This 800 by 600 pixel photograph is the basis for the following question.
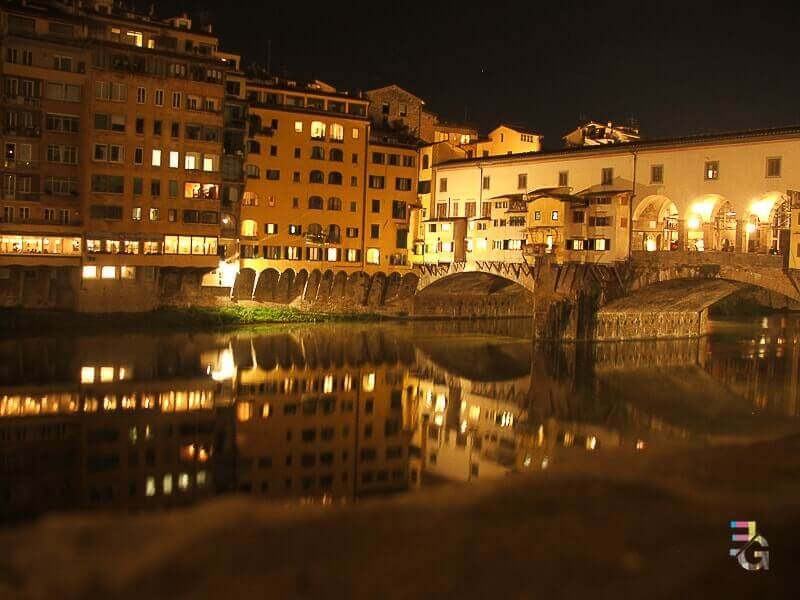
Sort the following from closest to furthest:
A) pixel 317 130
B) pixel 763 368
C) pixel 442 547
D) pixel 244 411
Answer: pixel 442 547
pixel 244 411
pixel 763 368
pixel 317 130

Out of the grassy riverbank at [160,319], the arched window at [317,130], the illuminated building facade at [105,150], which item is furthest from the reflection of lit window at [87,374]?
the arched window at [317,130]

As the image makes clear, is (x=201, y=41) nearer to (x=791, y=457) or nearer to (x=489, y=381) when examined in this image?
(x=489, y=381)

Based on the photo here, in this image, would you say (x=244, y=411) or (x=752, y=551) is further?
(x=244, y=411)

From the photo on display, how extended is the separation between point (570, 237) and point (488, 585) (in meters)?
33.2

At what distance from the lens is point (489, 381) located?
3294cm

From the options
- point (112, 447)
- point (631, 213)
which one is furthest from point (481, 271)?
point (112, 447)

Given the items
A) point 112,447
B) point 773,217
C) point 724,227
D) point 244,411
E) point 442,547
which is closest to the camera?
point 442,547

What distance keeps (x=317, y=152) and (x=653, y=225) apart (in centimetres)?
2042

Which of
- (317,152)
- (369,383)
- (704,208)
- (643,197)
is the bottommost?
→ (369,383)

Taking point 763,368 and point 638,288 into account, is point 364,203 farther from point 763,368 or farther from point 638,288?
point 763,368

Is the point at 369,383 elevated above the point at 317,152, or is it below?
below

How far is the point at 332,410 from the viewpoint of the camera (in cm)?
2628

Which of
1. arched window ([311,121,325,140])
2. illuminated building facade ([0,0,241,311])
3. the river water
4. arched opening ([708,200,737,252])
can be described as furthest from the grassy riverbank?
arched opening ([708,200,737,252])

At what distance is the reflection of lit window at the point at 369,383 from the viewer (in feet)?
99.6
